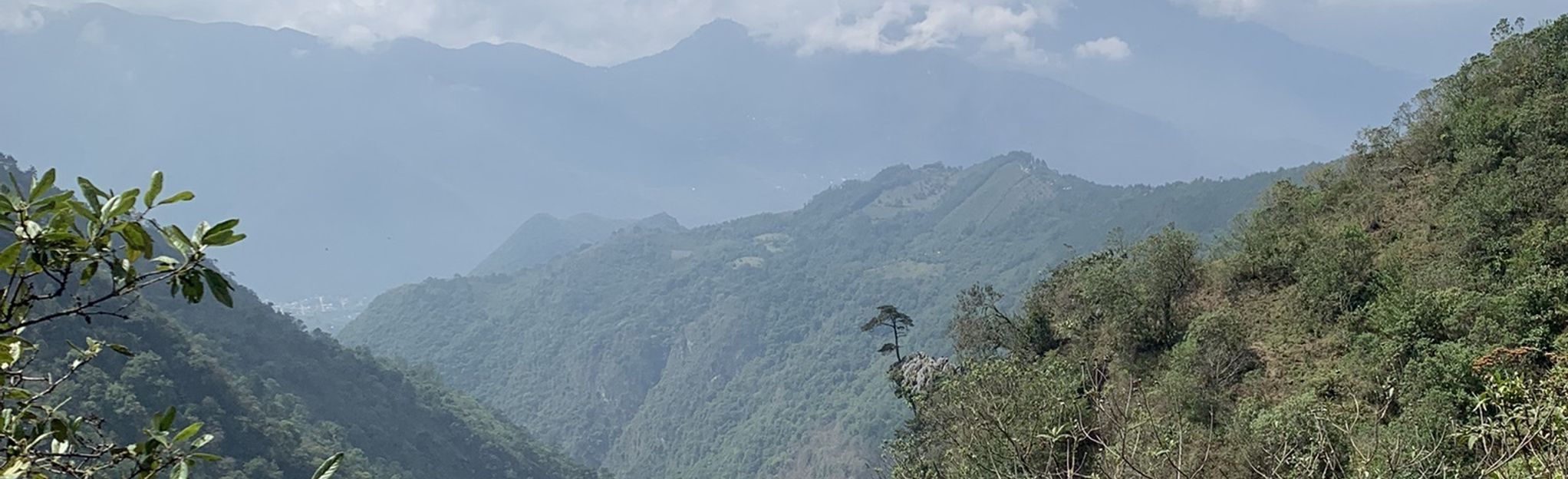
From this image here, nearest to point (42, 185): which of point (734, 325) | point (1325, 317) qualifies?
point (1325, 317)

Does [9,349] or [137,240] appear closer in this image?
[137,240]

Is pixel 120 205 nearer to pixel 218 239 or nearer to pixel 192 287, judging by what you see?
pixel 218 239

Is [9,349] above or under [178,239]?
under

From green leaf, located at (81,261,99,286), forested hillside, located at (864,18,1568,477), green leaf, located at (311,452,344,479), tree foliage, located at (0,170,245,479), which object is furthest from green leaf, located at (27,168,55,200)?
forested hillside, located at (864,18,1568,477)

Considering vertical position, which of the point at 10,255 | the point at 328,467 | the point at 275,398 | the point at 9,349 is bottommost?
the point at 275,398

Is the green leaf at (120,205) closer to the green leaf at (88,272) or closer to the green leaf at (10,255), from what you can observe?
the green leaf at (10,255)

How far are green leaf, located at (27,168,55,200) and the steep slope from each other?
291 feet

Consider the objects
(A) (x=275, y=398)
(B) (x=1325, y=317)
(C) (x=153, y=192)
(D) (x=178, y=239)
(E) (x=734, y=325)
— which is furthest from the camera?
(E) (x=734, y=325)

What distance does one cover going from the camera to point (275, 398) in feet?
159

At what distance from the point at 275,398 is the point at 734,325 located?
329 feet

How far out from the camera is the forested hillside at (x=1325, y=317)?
1114cm

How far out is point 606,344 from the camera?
147375 mm

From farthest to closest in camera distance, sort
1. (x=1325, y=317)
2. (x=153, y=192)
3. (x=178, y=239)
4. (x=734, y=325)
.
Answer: (x=734, y=325)
(x=1325, y=317)
(x=178, y=239)
(x=153, y=192)

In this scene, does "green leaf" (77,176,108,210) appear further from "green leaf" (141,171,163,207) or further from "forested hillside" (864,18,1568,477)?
"forested hillside" (864,18,1568,477)
